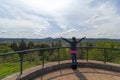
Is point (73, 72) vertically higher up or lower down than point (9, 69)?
higher up

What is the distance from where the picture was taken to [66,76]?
7980 millimetres

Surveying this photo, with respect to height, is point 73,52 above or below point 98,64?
above

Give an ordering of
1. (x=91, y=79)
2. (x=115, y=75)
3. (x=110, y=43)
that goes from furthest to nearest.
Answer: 1. (x=110, y=43)
2. (x=115, y=75)
3. (x=91, y=79)

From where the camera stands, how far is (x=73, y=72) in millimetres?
8781

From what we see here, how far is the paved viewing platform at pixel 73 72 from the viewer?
753 cm

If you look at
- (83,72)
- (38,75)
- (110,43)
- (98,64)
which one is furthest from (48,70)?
(110,43)

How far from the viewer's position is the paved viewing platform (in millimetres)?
7530

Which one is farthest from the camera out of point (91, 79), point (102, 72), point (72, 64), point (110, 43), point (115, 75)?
point (110, 43)

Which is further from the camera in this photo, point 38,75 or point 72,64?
point 72,64

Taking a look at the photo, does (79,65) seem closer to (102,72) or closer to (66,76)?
(102,72)

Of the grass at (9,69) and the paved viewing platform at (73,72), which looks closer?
the paved viewing platform at (73,72)

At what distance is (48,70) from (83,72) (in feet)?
5.35

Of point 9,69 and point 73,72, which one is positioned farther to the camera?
point 9,69

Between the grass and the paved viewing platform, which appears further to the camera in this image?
the grass
